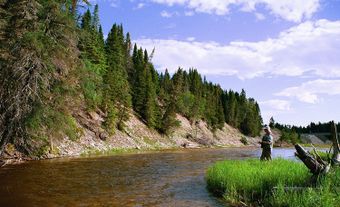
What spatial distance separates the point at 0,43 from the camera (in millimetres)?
22516

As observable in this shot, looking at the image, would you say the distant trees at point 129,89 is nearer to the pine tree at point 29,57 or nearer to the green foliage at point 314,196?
the pine tree at point 29,57

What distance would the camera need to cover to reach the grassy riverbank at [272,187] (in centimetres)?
915

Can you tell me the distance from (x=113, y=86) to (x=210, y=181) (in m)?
48.1

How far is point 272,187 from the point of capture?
11.7m

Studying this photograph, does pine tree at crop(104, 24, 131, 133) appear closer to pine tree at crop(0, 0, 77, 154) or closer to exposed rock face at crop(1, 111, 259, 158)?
exposed rock face at crop(1, 111, 259, 158)

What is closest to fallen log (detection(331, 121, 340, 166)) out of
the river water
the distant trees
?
the river water

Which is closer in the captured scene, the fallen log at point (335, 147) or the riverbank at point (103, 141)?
the fallen log at point (335, 147)

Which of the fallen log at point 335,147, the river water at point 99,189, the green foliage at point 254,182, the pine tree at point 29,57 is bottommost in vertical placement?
the river water at point 99,189

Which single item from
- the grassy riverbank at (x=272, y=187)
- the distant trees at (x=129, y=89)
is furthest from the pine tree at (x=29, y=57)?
the grassy riverbank at (x=272, y=187)

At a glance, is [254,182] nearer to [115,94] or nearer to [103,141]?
[103,141]

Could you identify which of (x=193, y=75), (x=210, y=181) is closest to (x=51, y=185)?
(x=210, y=181)

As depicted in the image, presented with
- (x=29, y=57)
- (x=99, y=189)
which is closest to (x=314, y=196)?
(x=99, y=189)

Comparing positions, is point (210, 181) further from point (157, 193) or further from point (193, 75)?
point (193, 75)

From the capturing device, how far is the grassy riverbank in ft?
30.0
